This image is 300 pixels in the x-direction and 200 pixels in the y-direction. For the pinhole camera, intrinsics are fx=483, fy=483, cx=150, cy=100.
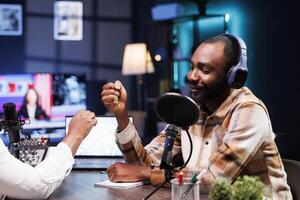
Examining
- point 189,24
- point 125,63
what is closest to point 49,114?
point 125,63

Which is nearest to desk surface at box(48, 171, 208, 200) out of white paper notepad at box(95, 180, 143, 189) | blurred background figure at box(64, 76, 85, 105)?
white paper notepad at box(95, 180, 143, 189)

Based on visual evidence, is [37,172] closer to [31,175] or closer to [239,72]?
[31,175]

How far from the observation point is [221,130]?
162 cm

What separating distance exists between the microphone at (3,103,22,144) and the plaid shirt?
60cm

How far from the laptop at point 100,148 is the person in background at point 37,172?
383mm

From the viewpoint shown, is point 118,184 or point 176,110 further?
point 118,184

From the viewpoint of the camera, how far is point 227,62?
63.4 inches

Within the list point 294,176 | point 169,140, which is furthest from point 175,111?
point 294,176

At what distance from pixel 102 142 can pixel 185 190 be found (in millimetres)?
757

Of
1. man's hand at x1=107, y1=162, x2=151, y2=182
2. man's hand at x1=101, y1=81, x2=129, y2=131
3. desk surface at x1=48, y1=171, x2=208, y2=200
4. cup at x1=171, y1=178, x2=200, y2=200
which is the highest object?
man's hand at x1=101, y1=81, x2=129, y2=131

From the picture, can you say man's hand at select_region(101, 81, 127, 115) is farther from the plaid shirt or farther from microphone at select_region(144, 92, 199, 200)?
microphone at select_region(144, 92, 199, 200)

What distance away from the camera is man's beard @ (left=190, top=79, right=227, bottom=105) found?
5.30 ft

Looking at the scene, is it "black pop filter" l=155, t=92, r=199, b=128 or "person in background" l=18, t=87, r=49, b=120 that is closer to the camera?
"black pop filter" l=155, t=92, r=199, b=128

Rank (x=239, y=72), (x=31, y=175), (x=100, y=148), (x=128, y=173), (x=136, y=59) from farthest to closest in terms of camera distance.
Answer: (x=136, y=59)
(x=100, y=148)
(x=128, y=173)
(x=239, y=72)
(x=31, y=175)
